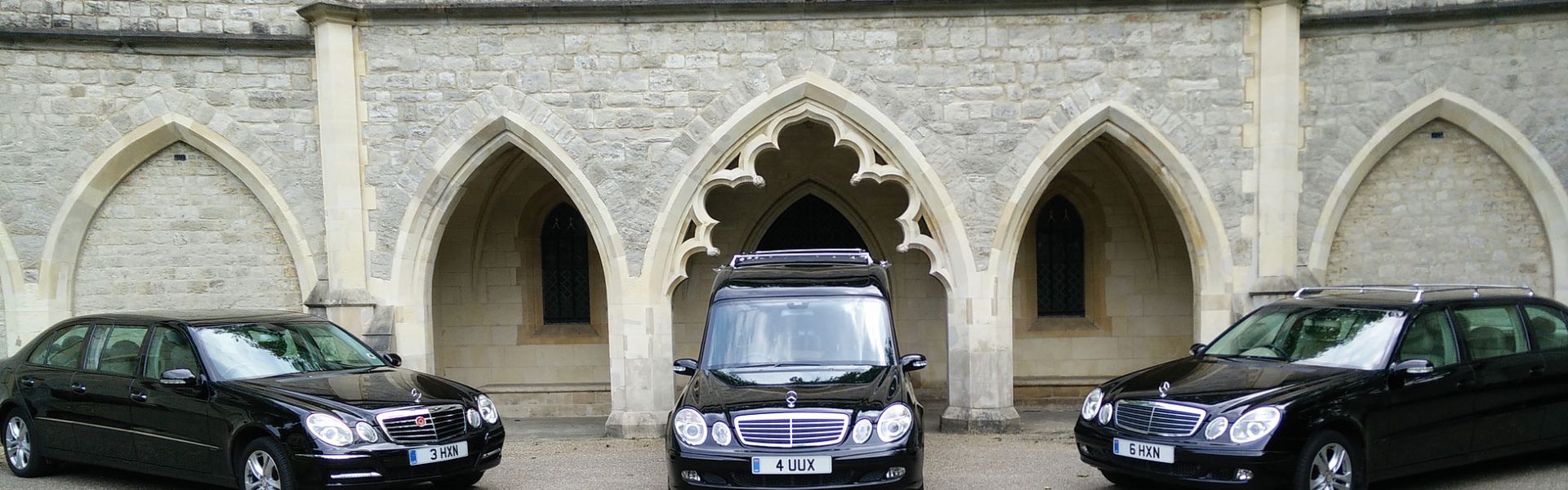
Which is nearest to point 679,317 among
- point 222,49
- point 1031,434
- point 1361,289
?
point 1031,434

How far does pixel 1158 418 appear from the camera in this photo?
260 inches

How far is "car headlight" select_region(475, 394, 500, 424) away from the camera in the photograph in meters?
7.39

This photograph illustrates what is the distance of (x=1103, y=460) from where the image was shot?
22.6 ft

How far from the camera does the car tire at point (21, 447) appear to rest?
8.03m

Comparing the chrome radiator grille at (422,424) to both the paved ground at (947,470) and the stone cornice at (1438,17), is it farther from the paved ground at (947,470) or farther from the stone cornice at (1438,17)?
the stone cornice at (1438,17)

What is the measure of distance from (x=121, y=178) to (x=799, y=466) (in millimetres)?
9034

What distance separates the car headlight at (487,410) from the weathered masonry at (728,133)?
317 centimetres

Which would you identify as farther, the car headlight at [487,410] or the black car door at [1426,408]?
the car headlight at [487,410]

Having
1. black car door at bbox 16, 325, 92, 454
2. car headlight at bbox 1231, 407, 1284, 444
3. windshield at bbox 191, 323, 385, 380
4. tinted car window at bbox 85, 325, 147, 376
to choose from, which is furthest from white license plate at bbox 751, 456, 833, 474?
black car door at bbox 16, 325, 92, 454

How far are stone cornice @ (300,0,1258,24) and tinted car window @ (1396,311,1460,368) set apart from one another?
445 cm

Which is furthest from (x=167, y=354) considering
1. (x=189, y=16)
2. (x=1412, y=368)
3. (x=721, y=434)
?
(x=1412, y=368)

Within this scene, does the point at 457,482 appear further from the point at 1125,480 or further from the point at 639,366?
the point at 1125,480

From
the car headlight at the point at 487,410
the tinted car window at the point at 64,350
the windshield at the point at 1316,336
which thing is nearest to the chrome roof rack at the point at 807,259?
the car headlight at the point at 487,410

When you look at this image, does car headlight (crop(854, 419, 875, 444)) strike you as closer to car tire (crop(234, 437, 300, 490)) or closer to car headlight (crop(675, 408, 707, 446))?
car headlight (crop(675, 408, 707, 446))
